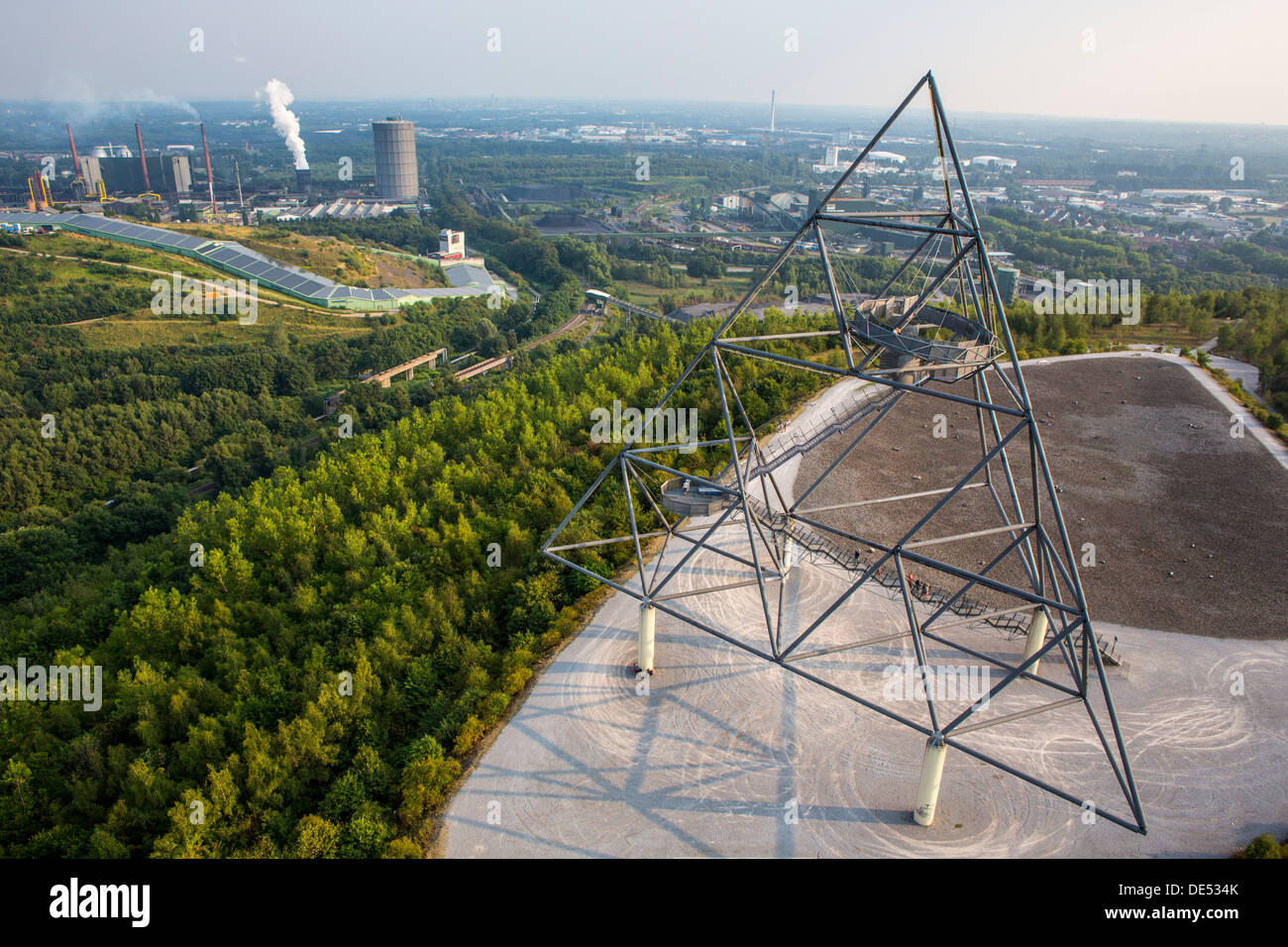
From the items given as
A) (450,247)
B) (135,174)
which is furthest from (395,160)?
(450,247)

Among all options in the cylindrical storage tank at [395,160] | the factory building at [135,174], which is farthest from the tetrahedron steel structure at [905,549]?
the factory building at [135,174]

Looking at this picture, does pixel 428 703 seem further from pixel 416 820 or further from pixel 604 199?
pixel 604 199

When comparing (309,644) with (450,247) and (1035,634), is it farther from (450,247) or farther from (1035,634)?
(450,247)

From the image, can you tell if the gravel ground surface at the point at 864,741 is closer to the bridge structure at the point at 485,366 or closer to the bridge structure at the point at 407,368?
the bridge structure at the point at 485,366

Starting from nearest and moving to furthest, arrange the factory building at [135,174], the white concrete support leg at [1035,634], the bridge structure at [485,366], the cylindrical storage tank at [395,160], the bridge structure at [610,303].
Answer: the white concrete support leg at [1035,634] → the bridge structure at [485,366] → the bridge structure at [610,303] → the factory building at [135,174] → the cylindrical storage tank at [395,160]

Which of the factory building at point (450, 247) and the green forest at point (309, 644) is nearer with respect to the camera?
the green forest at point (309, 644)

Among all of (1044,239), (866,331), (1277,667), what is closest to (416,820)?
(866,331)

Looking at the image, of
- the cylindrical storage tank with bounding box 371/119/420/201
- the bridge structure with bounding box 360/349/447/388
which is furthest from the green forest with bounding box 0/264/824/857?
the cylindrical storage tank with bounding box 371/119/420/201
